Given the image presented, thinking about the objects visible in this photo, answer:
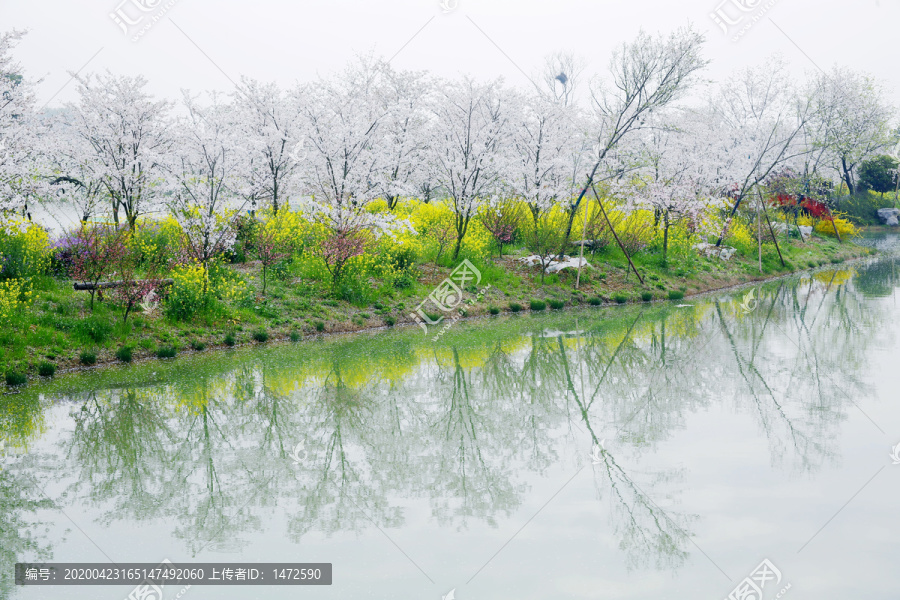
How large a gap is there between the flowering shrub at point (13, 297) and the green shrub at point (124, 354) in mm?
2099

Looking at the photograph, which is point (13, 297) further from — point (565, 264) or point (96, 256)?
point (565, 264)

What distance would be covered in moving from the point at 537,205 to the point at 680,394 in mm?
14784

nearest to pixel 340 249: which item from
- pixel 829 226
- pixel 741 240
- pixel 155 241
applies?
pixel 155 241

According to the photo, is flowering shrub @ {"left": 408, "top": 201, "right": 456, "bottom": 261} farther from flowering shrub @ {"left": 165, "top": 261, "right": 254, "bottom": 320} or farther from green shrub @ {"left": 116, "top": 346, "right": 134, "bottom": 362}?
green shrub @ {"left": 116, "top": 346, "right": 134, "bottom": 362}

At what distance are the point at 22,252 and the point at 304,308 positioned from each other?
6.71 meters

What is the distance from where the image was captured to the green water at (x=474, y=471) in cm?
655

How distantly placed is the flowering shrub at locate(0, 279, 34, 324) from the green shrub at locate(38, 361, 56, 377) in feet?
4.65

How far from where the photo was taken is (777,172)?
4272 centimetres

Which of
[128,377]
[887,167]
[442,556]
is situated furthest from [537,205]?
[887,167]

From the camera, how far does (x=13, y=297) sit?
14133 millimetres

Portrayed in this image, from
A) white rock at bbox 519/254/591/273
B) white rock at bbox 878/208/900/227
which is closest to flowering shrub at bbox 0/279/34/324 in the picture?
white rock at bbox 519/254/591/273

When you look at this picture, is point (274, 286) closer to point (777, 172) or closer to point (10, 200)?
point (10, 200)

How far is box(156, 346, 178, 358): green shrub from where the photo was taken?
14.9 meters

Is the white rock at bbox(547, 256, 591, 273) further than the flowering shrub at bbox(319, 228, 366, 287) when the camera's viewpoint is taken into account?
Yes
